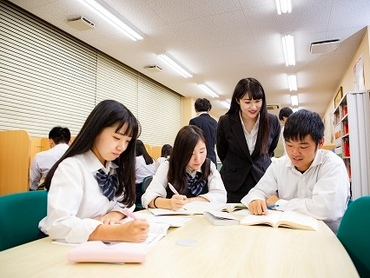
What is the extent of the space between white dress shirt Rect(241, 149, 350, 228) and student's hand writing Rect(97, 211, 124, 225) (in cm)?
64

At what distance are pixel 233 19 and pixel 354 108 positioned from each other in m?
1.99

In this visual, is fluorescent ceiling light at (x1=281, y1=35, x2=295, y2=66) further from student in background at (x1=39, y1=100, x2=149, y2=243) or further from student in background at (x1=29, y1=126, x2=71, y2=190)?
student in background at (x1=39, y1=100, x2=149, y2=243)

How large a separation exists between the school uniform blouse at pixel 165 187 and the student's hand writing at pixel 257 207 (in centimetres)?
37

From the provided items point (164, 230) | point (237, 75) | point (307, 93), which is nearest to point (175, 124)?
point (237, 75)

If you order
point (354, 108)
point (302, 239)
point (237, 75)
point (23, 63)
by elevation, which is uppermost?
point (237, 75)

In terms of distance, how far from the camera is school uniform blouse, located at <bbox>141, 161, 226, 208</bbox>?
1.64 metres

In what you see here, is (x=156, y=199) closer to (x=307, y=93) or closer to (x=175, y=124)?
(x=175, y=124)

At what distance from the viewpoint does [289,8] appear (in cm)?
341

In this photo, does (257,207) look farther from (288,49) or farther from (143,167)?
(288,49)

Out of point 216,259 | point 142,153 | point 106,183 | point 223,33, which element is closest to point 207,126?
point 142,153

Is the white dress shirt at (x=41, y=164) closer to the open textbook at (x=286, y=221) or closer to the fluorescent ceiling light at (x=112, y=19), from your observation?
the fluorescent ceiling light at (x=112, y=19)

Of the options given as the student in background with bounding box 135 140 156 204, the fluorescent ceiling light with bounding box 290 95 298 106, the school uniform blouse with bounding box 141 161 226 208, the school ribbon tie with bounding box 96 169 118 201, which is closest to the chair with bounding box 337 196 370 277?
the school uniform blouse with bounding box 141 161 226 208

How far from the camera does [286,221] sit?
1087 millimetres

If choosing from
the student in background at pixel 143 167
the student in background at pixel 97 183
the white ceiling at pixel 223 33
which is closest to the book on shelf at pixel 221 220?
the student in background at pixel 97 183
